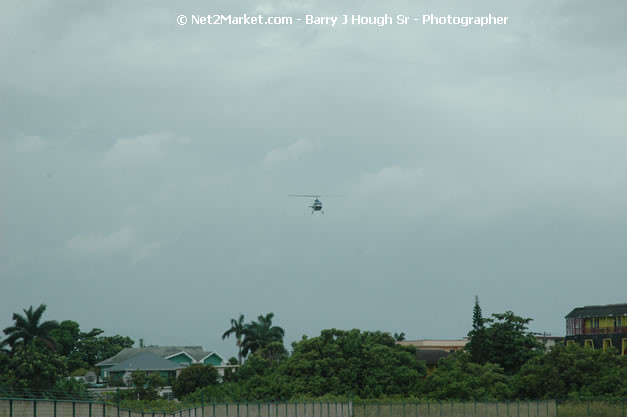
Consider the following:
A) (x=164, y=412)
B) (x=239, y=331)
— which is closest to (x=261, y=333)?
(x=239, y=331)

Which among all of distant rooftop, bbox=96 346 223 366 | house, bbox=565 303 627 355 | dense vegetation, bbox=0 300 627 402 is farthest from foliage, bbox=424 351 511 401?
distant rooftop, bbox=96 346 223 366

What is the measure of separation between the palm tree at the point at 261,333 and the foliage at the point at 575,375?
5545 cm

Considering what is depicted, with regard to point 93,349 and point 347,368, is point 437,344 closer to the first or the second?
point 93,349

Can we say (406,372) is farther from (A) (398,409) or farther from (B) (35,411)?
(B) (35,411)

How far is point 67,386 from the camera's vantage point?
7181cm

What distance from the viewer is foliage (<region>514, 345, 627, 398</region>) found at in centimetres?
7406

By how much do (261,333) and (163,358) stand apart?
17829 millimetres

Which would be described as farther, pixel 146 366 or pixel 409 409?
pixel 146 366

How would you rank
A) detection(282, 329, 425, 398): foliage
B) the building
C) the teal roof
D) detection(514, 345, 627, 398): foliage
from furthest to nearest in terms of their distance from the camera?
1. the building
2. the teal roof
3. detection(282, 329, 425, 398): foliage
4. detection(514, 345, 627, 398): foliage

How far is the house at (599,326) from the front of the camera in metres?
105

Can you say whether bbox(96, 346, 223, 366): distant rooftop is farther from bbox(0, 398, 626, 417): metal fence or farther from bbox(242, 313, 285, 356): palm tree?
bbox(0, 398, 626, 417): metal fence

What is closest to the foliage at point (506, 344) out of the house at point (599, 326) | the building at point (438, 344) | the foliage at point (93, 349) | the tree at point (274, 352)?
the house at point (599, 326)

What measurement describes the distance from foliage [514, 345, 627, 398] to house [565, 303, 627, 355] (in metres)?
27.4

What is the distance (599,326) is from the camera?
108812 millimetres
